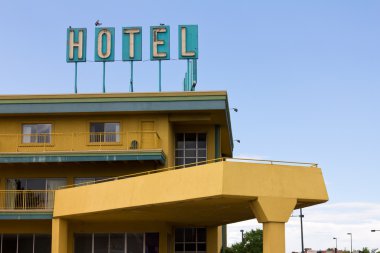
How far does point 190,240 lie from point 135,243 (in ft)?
17.6

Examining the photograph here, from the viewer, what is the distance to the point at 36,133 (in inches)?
1553

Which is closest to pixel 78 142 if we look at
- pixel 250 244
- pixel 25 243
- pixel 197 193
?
pixel 25 243

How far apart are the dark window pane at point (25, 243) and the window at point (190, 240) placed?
929 cm

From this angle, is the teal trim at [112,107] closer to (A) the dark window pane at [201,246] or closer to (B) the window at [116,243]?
(B) the window at [116,243]

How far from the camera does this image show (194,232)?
4041 centimetres

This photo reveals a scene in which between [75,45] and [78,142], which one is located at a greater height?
[75,45]

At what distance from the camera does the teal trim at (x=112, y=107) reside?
122 ft

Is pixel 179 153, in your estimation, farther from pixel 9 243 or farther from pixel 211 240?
pixel 9 243

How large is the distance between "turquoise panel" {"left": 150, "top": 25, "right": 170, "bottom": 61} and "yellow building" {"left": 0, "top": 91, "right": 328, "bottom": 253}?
5.46 metres

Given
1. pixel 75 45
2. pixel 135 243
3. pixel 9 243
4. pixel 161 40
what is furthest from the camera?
pixel 75 45

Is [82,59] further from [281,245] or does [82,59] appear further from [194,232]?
[281,245]

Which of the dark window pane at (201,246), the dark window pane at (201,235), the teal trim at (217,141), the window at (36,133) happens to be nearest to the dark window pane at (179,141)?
the teal trim at (217,141)

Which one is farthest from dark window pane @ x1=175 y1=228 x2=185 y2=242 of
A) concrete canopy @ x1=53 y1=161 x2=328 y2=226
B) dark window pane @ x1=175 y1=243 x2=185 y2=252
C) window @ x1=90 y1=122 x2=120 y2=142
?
concrete canopy @ x1=53 y1=161 x2=328 y2=226

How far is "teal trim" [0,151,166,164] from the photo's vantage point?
36.2 meters
